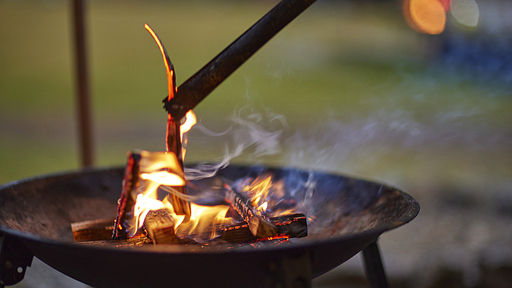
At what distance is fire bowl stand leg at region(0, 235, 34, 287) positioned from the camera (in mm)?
1038

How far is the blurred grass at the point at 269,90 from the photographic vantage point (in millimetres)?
4973

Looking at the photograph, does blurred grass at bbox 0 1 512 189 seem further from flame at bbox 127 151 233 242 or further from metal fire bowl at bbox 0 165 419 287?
flame at bbox 127 151 233 242

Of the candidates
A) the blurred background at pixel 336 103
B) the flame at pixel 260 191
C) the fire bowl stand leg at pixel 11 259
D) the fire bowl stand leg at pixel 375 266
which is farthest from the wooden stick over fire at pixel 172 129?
the blurred background at pixel 336 103

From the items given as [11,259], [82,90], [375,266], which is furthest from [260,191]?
[82,90]

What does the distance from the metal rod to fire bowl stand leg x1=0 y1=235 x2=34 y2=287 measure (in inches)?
20.5

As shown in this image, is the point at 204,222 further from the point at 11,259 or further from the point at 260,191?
the point at 11,259

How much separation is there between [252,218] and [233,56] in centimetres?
43

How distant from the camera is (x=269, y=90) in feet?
31.0

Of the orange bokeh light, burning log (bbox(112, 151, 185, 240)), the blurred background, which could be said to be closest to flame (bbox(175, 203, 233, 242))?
burning log (bbox(112, 151, 185, 240))

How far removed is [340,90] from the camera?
9594 millimetres

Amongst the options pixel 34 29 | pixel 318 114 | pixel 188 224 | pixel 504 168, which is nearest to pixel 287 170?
pixel 188 224

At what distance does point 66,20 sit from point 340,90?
10.2m

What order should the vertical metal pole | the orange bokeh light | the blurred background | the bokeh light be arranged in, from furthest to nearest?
1. the orange bokeh light
2. the bokeh light
3. the blurred background
4. the vertical metal pole

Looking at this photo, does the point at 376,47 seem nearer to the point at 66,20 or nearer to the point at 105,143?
the point at 66,20
